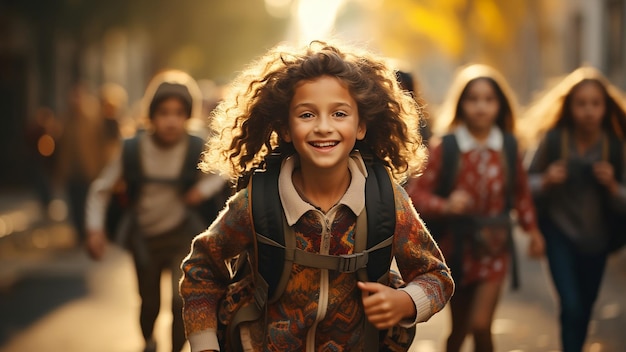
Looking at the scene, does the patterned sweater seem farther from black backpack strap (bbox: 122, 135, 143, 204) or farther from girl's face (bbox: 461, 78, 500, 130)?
black backpack strap (bbox: 122, 135, 143, 204)

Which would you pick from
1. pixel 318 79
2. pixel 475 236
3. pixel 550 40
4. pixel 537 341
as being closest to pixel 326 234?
pixel 318 79

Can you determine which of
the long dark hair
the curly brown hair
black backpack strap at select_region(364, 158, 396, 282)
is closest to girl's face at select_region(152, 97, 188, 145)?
the long dark hair

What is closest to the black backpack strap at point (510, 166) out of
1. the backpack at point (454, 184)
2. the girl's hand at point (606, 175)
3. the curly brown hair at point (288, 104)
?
the backpack at point (454, 184)

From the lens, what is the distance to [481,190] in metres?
5.77

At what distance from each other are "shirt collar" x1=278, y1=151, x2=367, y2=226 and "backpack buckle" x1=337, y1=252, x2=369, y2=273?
148 mm

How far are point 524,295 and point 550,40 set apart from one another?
74.2 ft

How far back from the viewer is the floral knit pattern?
3.40 meters

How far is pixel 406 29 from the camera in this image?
48438mm

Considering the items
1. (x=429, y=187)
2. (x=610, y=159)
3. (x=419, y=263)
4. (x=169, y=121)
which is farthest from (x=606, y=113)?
(x=419, y=263)

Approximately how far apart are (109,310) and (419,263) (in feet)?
20.1

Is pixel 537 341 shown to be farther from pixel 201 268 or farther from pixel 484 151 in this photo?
pixel 201 268

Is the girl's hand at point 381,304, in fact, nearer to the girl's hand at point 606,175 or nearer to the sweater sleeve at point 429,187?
the sweater sleeve at point 429,187

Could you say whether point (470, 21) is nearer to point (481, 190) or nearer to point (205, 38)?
point (205, 38)

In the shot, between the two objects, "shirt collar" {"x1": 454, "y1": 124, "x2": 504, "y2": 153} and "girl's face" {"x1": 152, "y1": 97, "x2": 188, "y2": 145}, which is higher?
"girl's face" {"x1": 152, "y1": 97, "x2": 188, "y2": 145}
